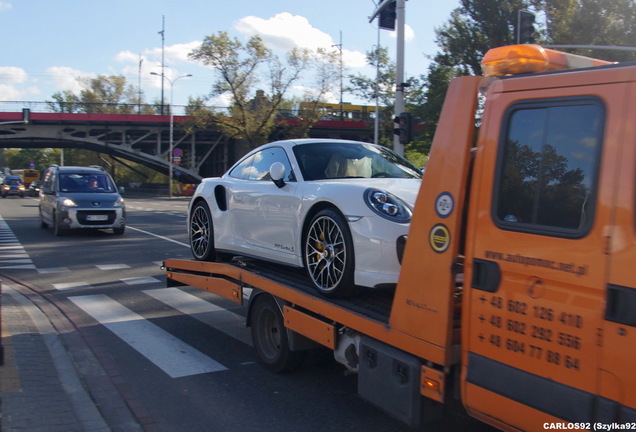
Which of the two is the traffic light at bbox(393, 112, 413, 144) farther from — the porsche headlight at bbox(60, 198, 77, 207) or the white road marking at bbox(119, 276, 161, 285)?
the porsche headlight at bbox(60, 198, 77, 207)

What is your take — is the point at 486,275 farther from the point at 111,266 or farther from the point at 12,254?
the point at 12,254

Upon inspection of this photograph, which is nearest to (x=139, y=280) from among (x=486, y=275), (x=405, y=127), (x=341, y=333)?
(x=341, y=333)

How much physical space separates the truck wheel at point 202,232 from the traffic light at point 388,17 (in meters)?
10.3

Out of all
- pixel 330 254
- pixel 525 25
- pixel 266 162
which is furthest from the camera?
pixel 525 25

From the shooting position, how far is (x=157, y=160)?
6103 centimetres

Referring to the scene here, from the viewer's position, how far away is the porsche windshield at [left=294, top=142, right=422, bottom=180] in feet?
18.2

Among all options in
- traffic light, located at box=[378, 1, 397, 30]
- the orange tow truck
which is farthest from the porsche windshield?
traffic light, located at box=[378, 1, 397, 30]

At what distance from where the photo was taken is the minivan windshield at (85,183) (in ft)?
58.2

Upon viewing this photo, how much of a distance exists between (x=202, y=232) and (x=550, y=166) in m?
5.07

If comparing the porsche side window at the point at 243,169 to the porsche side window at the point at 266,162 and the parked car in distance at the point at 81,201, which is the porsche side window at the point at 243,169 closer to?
the porsche side window at the point at 266,162

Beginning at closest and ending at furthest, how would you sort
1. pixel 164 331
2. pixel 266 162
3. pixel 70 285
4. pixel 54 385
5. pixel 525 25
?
pixel 54 385 < pixel 266 162 < pixel 164 331 < pixel 70 285 < pixel 525 25

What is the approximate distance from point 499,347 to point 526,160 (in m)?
1.00

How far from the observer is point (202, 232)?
7238 mm

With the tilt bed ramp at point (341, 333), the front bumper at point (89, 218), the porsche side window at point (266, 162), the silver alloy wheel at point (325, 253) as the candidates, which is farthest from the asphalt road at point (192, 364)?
the front bumper at point (89, 218)
